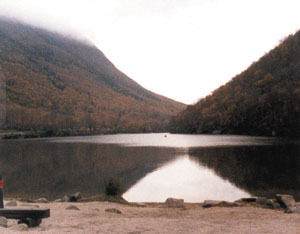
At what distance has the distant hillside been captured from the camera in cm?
10731

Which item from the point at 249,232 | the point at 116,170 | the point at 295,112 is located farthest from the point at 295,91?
the point at 249,232

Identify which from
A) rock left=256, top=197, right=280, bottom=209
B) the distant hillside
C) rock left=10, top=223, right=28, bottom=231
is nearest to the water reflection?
rock left=256, top=197, right=280, bottom=209

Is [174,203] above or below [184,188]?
above

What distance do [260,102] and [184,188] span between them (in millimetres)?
104386

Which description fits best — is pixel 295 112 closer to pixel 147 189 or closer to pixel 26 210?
pixel 147 189

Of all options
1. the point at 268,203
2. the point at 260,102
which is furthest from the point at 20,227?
the point at 260,102

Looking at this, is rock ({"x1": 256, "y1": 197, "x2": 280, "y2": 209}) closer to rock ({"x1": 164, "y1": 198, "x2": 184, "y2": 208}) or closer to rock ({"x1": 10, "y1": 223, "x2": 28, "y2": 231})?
rock ({"x1": 164, "y1": 198, "x2": 184, "y2": 208})

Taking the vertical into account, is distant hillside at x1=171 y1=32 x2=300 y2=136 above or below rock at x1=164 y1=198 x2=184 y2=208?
above

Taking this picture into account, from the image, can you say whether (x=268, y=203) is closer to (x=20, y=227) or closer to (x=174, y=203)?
(x=174, y=203)

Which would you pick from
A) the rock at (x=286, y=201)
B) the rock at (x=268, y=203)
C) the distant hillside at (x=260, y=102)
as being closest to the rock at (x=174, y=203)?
the rock at (x=268, y=203)

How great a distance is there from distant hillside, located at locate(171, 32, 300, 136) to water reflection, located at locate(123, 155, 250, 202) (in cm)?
7845

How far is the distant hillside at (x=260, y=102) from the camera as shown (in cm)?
10731

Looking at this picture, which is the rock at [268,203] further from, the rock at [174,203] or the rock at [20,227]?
the rock at [20,227]

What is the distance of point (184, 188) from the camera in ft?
70.9
